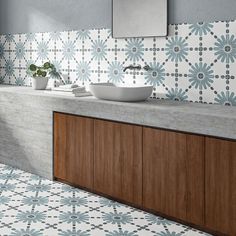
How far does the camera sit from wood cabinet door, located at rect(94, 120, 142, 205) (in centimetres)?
363

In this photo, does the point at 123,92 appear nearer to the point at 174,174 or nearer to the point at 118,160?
the point at 118,160

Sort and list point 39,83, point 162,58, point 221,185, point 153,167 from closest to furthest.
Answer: point 221,185 → point 153,167 → point 162,58 → point 39,83

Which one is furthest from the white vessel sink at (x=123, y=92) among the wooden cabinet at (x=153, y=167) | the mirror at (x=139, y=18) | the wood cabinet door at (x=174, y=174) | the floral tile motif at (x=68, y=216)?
the floral tile motif at (x=68, y=216)

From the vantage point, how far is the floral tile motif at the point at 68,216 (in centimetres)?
325

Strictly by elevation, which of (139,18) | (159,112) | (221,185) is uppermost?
(139,18)

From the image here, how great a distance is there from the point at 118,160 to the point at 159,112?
593 mm

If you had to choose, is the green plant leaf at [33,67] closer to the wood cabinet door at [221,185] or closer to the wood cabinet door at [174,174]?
the wood cabinet door at [174,174]

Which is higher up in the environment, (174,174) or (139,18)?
(139,18)

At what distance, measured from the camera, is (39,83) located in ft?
16.9

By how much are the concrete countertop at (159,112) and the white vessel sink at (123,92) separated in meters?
0.06

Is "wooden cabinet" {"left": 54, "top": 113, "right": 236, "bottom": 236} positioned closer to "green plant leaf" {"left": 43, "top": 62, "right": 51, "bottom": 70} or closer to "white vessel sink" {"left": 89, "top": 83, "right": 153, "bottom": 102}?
"white vessel sink" {"left": 89, "top": 83, "right": 153, "bottom": 102}

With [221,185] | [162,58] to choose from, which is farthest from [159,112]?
[162,58]

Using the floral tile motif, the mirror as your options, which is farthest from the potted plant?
the floral tile motif

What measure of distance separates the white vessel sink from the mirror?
0.57 metres
